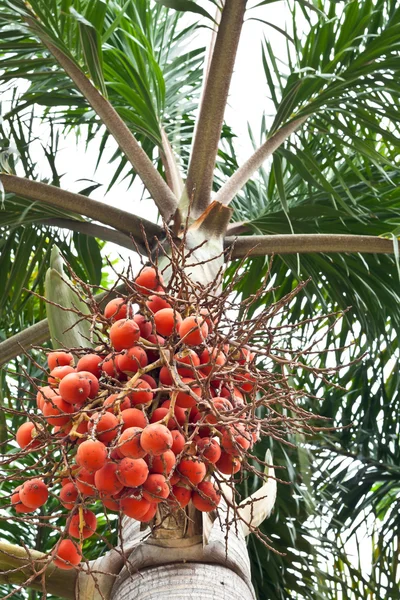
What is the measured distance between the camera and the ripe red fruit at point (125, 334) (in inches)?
40.5

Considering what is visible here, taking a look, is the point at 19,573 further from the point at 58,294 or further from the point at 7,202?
the point at 7,202

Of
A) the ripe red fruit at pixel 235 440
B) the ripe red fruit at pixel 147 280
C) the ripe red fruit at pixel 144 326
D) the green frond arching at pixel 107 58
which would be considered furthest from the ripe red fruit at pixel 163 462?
Answer: the green frond arching at pixel 107 58

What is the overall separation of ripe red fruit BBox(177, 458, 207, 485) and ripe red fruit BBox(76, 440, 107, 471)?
0.40ft

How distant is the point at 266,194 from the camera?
8.74ft

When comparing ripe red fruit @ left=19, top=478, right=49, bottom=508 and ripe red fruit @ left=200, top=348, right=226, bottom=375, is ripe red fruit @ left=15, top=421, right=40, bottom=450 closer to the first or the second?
ripe red fruit @ left=19, top=478, right=49, bottom=508

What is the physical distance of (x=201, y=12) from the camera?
5.24ft

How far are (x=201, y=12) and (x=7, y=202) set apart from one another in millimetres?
765

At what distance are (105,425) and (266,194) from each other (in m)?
1.83

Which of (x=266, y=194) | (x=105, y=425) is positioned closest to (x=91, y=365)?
(x=105, y=425)

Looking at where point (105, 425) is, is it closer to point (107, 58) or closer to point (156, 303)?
point (156, 303)

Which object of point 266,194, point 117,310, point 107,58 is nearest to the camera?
point 117,310

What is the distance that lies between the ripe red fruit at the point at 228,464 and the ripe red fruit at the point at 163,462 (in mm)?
134

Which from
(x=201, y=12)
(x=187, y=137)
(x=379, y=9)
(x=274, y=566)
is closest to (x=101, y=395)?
(x=201, y=12)

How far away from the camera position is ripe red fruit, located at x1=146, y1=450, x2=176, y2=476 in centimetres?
91
